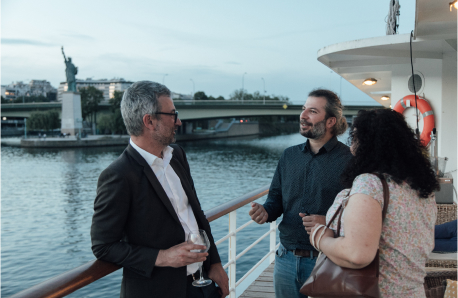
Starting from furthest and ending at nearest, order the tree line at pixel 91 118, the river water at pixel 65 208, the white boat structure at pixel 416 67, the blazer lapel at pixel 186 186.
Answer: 1. the tree line at pixel 91 118
2. the river water at pixel 65 208
3. the white boat structure at pixel 416 67
4. the blazer lapel at pixel 186 186

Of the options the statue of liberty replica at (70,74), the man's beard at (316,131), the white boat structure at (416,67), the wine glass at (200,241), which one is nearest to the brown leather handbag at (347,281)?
the wine glass at (200,241)

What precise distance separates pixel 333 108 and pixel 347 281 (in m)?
1.01

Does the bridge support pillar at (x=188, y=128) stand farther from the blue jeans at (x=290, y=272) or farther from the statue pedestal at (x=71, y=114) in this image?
the blue jeans at (x=290, y=272)

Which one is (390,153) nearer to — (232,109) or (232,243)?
(232,243)

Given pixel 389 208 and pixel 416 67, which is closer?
pixel 389 208

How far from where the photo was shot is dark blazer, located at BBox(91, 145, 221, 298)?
1452mm

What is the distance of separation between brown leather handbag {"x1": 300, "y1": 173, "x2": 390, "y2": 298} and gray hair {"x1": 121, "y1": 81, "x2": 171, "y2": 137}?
0.86 meters

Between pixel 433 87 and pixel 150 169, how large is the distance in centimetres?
474

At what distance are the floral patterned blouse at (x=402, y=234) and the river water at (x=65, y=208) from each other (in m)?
7.32

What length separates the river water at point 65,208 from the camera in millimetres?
9844

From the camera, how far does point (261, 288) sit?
3506 millimetres

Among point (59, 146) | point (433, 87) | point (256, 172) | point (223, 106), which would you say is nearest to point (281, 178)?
point (433, 87)

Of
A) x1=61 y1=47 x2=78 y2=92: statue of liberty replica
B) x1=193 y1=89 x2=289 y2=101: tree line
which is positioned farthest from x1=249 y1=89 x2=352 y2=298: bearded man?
x1=193 y1=89 x2=289 y2=101: tree line

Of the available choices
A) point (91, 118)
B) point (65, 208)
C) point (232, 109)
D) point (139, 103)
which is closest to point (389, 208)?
point (139, 103)
